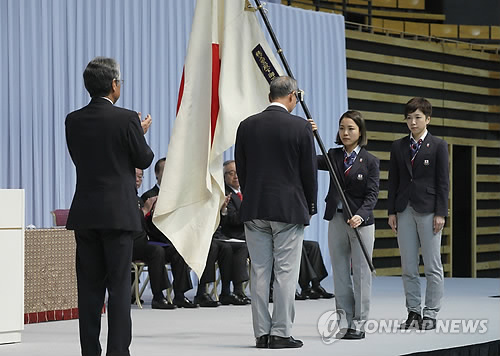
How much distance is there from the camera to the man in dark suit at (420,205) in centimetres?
538

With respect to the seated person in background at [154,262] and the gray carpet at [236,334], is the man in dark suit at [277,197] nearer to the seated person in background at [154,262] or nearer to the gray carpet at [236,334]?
the gray carpet at [236,334]

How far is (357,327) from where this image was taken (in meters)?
5.08

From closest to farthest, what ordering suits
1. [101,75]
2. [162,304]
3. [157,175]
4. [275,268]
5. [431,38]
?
[101,75] < [275,268] < [162,304] < [157,175] < [431,38]

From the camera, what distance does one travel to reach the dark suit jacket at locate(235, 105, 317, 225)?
456 centimetres

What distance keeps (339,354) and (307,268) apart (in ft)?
11.0

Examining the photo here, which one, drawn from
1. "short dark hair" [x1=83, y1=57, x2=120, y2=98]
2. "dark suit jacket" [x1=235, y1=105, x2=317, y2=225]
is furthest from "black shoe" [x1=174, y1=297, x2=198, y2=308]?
"short dark hair" [x1=83, y1=57, x2=120, y2=98]

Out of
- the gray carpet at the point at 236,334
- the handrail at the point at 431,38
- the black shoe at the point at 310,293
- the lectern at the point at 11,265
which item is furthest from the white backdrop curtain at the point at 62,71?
the handrail at the point at 431,38

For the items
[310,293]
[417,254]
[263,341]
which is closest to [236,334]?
[263,341]

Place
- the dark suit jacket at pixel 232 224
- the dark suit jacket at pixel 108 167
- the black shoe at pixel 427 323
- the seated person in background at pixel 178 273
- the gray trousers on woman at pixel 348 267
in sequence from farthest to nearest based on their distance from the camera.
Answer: the dark suit jacket at pixel 232 224
the seated person in background at pixel 178 273
the black shoe at pixel 427 323
the gray trousers on woman at pixel 348 267
the dark suit jacket at pixel 108 167

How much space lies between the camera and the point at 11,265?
5152mm

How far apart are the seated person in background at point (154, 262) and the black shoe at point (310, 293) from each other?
1.31 meters

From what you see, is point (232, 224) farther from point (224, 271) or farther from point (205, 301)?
point (205, 301)

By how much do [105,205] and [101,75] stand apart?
56 cm

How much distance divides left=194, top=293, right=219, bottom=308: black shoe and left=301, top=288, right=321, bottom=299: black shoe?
38.1 inches
